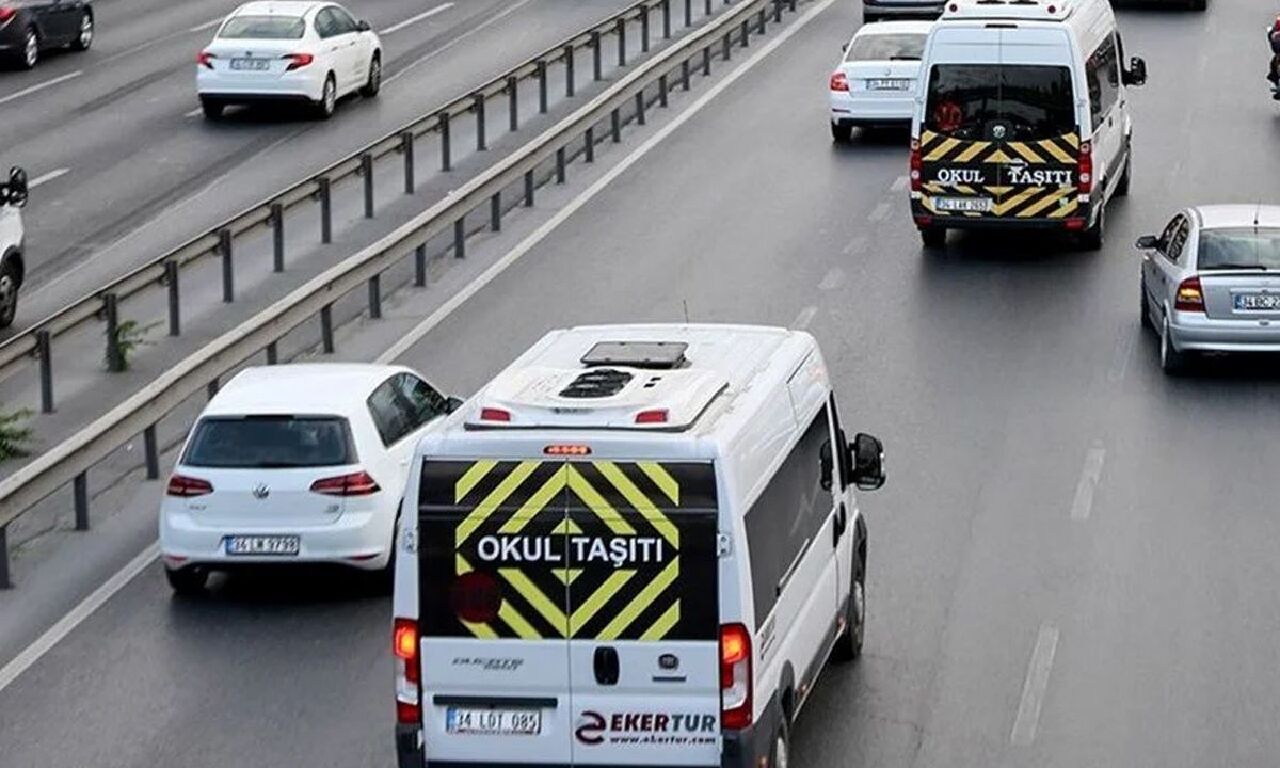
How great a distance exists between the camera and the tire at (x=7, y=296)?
27156 mm

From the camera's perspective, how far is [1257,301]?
24375 mm

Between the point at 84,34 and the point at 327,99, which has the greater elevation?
the point at 327,99

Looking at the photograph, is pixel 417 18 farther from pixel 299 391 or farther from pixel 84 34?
pixel 299 391

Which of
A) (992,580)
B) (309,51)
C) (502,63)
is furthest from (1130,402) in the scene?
(502,63)

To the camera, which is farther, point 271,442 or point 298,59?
point 298,59

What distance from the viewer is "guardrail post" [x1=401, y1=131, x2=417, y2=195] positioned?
31.7 metres

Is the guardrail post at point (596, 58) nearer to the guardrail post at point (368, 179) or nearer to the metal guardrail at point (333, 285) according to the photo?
the metal guardrail at point (333, 285)

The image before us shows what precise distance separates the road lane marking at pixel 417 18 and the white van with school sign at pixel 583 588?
3497 centimetres

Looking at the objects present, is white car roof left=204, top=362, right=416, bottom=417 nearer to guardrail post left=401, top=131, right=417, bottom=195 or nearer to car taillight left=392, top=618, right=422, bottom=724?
car taillight left=392, top=618, right=422, bottom=724

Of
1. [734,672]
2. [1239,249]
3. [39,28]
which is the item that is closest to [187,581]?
[734,672]

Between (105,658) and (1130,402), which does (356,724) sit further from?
(1130,402)

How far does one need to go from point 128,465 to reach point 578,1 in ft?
97.7

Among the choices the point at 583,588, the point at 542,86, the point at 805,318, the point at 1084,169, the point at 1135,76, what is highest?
the point at 583,588

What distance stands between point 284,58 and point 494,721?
2621 cm
